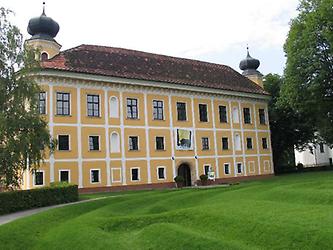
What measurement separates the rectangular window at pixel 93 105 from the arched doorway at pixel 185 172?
408 inches

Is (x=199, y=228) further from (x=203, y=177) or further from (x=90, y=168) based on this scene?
(x=203, y=177)

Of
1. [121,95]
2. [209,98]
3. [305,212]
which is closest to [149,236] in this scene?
[305,212]

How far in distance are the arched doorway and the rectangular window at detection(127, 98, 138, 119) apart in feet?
23.6

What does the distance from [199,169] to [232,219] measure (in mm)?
28229

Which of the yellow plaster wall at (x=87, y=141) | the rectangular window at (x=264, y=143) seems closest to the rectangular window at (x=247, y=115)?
the rectangular window at (x=264, y=143)

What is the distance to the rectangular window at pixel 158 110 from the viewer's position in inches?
1555

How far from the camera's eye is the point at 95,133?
3556 centimetres

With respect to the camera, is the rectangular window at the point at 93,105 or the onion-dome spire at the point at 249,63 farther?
the onion-dome spire at the point at 249,63

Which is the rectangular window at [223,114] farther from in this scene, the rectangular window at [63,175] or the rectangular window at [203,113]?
the rectangular window at [63,175]

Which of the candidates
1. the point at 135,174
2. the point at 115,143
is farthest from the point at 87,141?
the point at 135,174

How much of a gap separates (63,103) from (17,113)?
49.6 feet

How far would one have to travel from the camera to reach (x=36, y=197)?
75.6ft

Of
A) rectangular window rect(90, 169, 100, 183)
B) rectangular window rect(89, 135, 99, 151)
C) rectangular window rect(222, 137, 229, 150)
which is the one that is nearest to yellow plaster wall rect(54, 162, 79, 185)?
rectangular window rect(90, 169, 100, 183)

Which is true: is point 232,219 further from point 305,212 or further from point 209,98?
point 209,98
